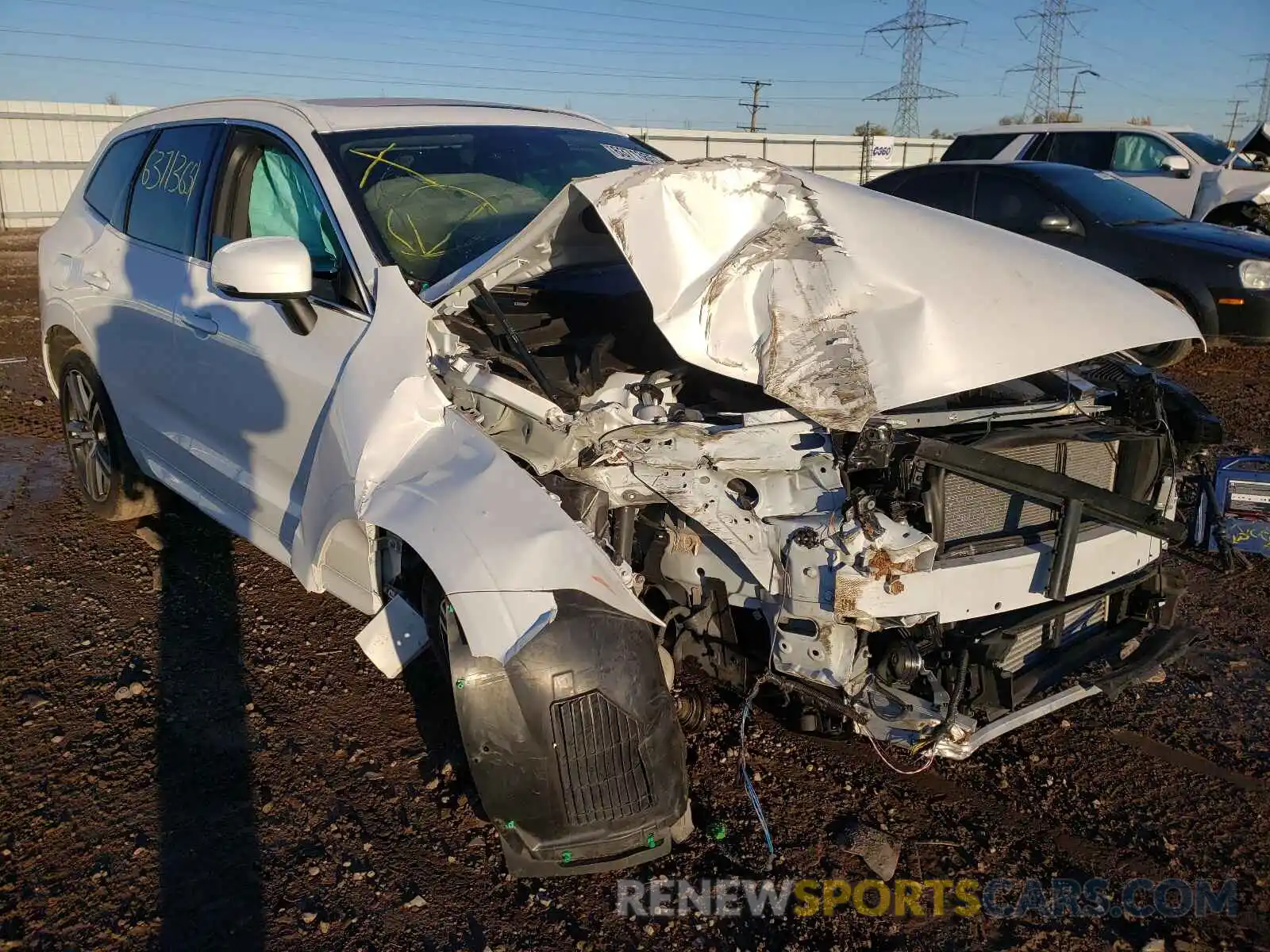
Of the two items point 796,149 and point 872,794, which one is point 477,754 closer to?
point 872,794

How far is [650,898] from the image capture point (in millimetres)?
2477

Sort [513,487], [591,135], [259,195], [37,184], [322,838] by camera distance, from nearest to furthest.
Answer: [513,487], [322,838], [259,195], [591,135], [37,184]

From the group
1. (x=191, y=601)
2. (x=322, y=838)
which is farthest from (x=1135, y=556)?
(x=191, y=601)

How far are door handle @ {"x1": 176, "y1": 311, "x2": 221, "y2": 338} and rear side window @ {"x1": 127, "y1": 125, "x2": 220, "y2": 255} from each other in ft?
0.97

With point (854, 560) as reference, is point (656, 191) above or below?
above

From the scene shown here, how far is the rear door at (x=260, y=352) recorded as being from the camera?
3018 mm

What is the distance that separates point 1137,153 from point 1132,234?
16.2 feet

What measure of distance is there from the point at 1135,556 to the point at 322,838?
2480mm

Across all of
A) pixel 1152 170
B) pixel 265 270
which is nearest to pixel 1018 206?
pixel 1152 170

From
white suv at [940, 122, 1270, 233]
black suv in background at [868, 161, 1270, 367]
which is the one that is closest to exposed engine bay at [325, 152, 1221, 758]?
black suv in background at [868, 161, 1270, 367]

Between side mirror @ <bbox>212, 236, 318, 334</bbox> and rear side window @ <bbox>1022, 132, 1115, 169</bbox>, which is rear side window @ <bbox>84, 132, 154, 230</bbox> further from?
rear side window @ <bbox>1022, 132, 1115, 169</bbox>

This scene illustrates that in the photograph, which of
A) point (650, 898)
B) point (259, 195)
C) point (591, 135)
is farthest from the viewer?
A: point (591, 135)

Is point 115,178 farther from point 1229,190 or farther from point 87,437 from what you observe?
point 1229,190

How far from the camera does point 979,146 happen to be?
12.5 metres
